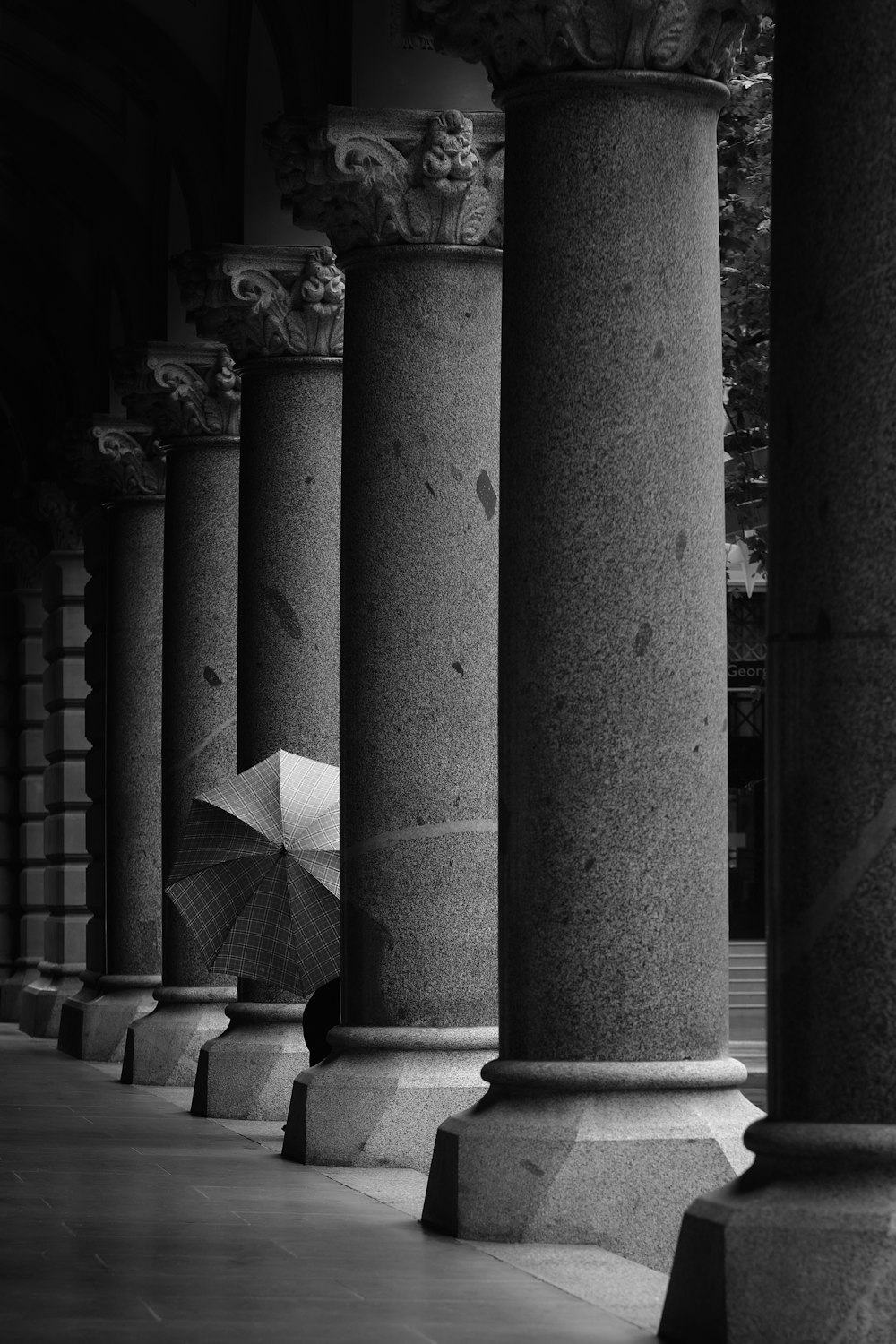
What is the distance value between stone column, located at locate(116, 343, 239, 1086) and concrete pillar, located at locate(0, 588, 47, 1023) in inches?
462

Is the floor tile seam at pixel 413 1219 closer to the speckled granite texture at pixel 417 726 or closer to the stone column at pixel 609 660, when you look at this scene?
the stone column at pixel 609 660

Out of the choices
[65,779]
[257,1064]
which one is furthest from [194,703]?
[65,779]

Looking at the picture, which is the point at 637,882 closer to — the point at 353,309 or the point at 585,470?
the point at 585,470

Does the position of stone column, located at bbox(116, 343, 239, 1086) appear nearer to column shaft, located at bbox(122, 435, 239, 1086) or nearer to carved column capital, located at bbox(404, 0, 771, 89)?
column shaft, located at bbox(122, 435, 239, 1086)

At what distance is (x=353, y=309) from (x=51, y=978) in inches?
626

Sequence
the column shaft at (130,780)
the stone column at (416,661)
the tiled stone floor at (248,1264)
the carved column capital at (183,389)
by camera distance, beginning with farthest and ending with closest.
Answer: the column shaft at (130,780)
the carved column capital at (183,389)
the stone column at (416,661)
the tiled stone floor at (248,1264)

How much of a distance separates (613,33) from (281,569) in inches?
273

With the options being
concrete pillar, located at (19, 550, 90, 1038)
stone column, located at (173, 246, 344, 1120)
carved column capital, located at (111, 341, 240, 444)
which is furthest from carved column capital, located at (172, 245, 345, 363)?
concrete pillar, located at (19, 550, 90, 1038)

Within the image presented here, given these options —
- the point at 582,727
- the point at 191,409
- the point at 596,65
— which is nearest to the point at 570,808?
the point at 582,727

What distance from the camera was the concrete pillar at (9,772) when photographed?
32.5m

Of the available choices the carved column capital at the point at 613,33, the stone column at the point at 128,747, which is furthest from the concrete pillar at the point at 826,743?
the stone column at the point at 128,747

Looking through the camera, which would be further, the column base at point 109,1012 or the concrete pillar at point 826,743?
the column base at point 109,1012

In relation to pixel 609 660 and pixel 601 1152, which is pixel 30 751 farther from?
pixel 601 1152

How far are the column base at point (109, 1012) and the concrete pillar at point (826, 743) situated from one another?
52.1 ft
